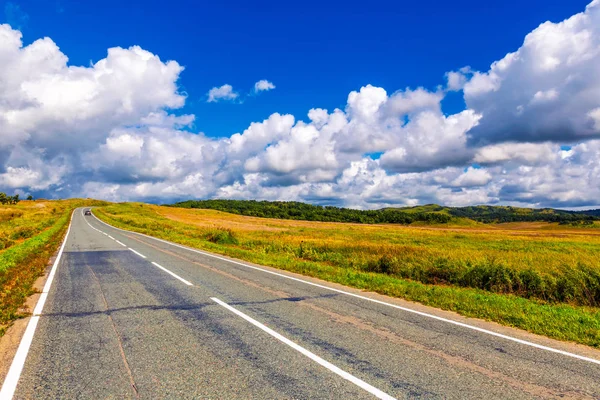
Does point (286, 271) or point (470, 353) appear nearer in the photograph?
point (470, 353)

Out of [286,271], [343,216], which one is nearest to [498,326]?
[286,271]

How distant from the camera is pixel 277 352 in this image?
5516 millimetres

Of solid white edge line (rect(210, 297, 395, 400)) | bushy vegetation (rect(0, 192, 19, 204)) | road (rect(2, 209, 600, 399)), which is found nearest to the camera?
solid white edge line (rect(210, 297, 395, 400))

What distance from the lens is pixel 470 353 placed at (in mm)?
5707

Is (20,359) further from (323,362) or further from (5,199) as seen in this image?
(5,199)

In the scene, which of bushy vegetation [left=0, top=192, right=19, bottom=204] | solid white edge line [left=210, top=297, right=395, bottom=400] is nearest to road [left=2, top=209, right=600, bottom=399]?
solid white edge line [left=210, top=297, right=395, bottom=400]

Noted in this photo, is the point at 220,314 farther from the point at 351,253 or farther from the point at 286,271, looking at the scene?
the point at 351,253

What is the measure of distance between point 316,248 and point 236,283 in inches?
419

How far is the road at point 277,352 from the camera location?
14.5ft

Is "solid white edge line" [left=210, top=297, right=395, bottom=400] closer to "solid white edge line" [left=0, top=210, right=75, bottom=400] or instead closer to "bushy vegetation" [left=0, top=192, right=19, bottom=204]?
"solid white edge line" [left=0, top=210, right=75, bottom=400]

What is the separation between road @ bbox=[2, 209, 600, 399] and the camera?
14.5ft

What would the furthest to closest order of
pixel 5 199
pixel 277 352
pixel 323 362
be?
pixel 5 199, pixel 277 352, pixel 323 362

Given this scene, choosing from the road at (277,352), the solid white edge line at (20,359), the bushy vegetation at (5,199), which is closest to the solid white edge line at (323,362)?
the road at (277,352)

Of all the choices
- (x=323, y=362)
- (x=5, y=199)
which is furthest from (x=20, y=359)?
(x=5, y=199)
